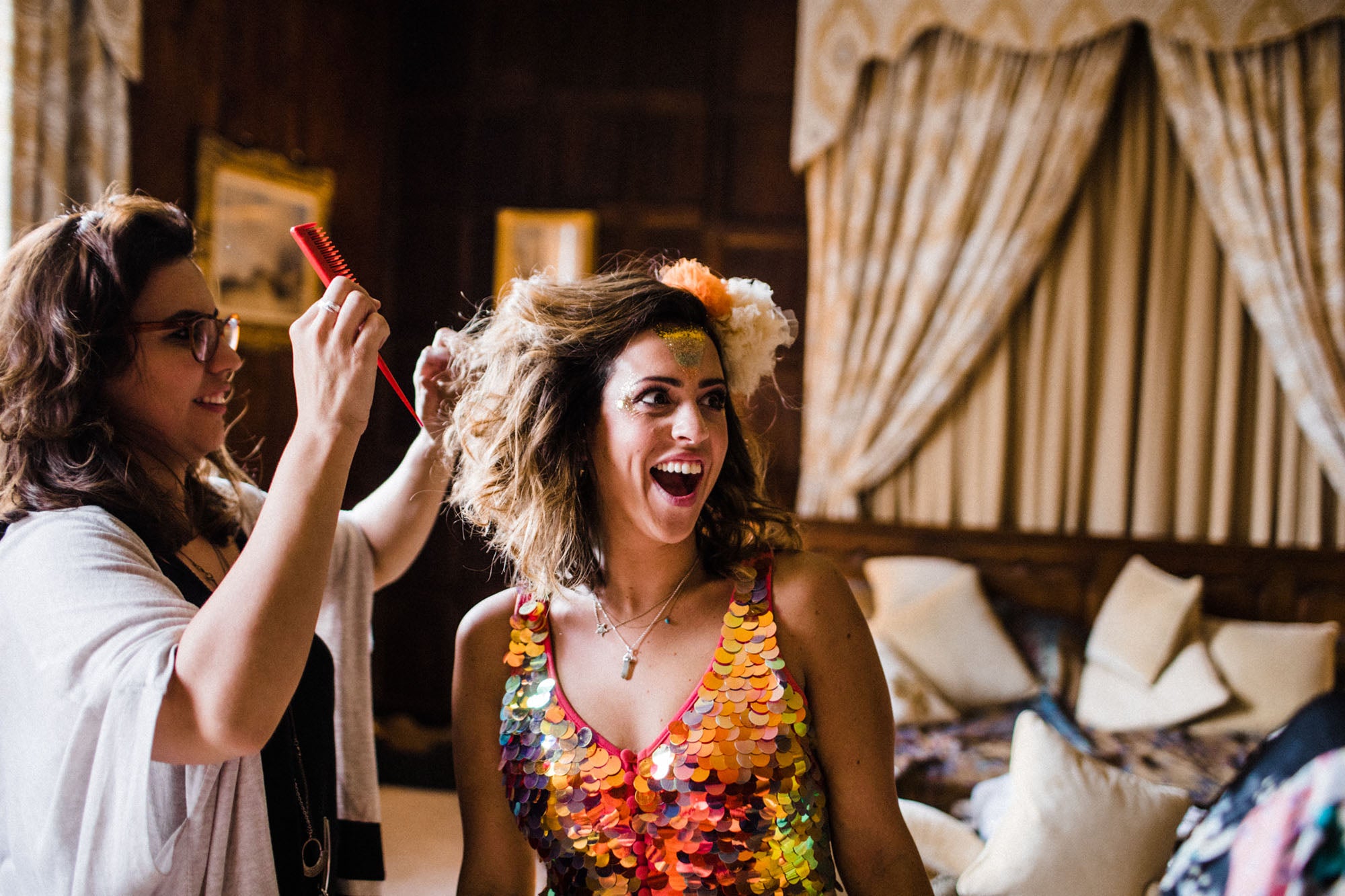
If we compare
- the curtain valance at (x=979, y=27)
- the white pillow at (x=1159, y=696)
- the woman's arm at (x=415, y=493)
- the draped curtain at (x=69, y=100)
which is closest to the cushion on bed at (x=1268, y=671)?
the white pillow at (x=1159, y=696)

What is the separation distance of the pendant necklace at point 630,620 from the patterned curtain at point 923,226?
2.92 meters

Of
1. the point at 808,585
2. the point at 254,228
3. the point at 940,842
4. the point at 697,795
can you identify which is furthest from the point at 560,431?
the point at 254,228

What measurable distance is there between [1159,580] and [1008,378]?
3.50 feet

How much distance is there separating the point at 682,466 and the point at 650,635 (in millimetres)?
283

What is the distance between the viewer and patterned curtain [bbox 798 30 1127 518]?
4172mm

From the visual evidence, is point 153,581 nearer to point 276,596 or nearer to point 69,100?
point 276,596

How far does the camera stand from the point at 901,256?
4.34m

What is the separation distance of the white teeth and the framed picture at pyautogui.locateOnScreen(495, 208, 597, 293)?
3.32m

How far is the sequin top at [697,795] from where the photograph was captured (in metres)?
1.38

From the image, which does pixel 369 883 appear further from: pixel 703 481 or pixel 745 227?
pixel 745 227

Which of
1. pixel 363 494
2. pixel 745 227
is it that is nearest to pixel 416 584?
pixel 363 494

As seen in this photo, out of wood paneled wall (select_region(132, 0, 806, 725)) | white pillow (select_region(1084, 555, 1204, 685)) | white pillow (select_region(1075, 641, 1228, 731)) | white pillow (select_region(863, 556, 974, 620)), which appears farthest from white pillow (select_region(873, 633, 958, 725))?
wood paneled wall (select_region(132, 0, 806, 725))

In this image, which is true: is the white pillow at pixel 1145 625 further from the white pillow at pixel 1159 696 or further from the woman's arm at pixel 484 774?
the woman's arm at pixel 484 774

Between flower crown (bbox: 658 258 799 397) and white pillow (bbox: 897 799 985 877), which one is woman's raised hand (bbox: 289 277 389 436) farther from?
white pillow (bbox: 897 799 985 877)
